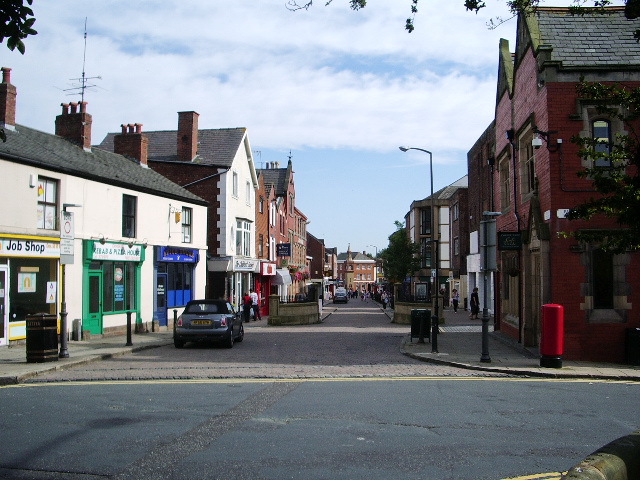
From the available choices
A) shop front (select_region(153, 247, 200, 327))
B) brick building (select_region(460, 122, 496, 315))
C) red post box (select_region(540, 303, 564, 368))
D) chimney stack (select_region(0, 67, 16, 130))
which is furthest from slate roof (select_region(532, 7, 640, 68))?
brick building (select_region(460, 122, 496, 315))

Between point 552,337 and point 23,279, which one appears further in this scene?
point 23,279

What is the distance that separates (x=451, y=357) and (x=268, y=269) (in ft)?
89.0

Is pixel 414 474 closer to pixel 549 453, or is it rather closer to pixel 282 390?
pixel 549 453

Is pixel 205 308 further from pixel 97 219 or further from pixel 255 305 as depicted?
pixel 255 305

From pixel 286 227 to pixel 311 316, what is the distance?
76.4 ft

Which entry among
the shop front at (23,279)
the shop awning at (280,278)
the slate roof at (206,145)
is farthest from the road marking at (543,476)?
the shop awning at (280,278)

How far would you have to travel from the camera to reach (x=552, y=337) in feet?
46.4

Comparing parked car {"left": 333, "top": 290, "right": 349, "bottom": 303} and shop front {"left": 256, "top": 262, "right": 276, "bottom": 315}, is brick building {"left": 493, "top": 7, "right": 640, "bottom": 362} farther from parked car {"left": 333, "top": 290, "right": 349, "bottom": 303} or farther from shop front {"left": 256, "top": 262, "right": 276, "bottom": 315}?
parked car {"left": 333, "top": 290, "right": 349, "bottom": 303}

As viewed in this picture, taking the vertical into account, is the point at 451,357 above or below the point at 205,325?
below

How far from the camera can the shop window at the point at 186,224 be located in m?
28.7

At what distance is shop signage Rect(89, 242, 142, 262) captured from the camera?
2152 cm

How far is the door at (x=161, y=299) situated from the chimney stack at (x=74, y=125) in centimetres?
613

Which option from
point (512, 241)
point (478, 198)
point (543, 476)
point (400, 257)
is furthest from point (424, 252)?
point (543, 476)

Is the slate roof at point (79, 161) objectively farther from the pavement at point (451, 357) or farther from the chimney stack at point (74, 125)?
the pavement at point (451, 357)
